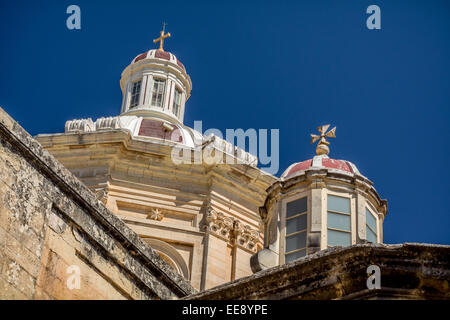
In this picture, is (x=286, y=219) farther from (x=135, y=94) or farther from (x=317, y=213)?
(x=135, y=94)

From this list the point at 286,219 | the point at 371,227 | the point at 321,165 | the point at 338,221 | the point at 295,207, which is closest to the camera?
the point at 338,221

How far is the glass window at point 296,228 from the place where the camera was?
13.3 m

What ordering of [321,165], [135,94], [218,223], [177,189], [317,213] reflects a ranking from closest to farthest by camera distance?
[317,213] → [321,165] → [218,223] → [177,189] → [135,94]

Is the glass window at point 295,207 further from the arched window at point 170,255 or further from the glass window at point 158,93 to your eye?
the glass window at point 158,93

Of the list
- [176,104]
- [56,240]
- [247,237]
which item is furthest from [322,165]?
[176,104]

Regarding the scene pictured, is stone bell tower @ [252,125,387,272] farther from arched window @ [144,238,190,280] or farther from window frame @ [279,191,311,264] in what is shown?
arched window @ [144,238,190,280]

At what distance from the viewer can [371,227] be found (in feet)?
46.6

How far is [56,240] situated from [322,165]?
22.0ft

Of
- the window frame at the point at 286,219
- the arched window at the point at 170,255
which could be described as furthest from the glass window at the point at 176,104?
the window frame at the point at 286,219

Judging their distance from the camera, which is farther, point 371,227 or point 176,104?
point 176,104

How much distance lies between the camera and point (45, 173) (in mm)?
9227
